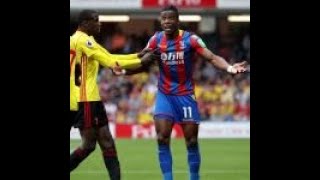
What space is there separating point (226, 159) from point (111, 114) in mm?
11269

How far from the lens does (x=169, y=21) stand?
11336 mm

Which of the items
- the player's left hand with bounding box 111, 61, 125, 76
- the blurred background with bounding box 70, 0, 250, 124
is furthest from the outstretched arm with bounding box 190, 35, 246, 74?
the blurred background with bounding box 70, 0, 250, 124

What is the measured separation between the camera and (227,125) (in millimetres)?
27516

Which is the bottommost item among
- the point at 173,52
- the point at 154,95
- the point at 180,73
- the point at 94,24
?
the point at 154,95

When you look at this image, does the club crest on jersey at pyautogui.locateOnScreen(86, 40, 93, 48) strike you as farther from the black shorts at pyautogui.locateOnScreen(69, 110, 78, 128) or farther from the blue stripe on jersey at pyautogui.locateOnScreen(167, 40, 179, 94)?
the blue stripe on jersey at pyautogui.locateOnScreen(167, 40, 179, 94)

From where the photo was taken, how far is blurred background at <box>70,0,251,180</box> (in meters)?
27.0

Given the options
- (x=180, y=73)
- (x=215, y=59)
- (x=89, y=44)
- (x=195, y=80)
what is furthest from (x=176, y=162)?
(x=195, y=80)

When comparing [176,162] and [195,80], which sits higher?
[195,80]

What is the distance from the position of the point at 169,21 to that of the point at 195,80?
1894 cm

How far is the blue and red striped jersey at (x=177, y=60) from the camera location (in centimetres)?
1148

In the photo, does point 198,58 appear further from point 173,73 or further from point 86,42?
point 86,42

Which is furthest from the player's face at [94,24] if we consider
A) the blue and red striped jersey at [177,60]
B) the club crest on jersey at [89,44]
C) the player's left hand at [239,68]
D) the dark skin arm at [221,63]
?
the player's left hand at [239,68]
